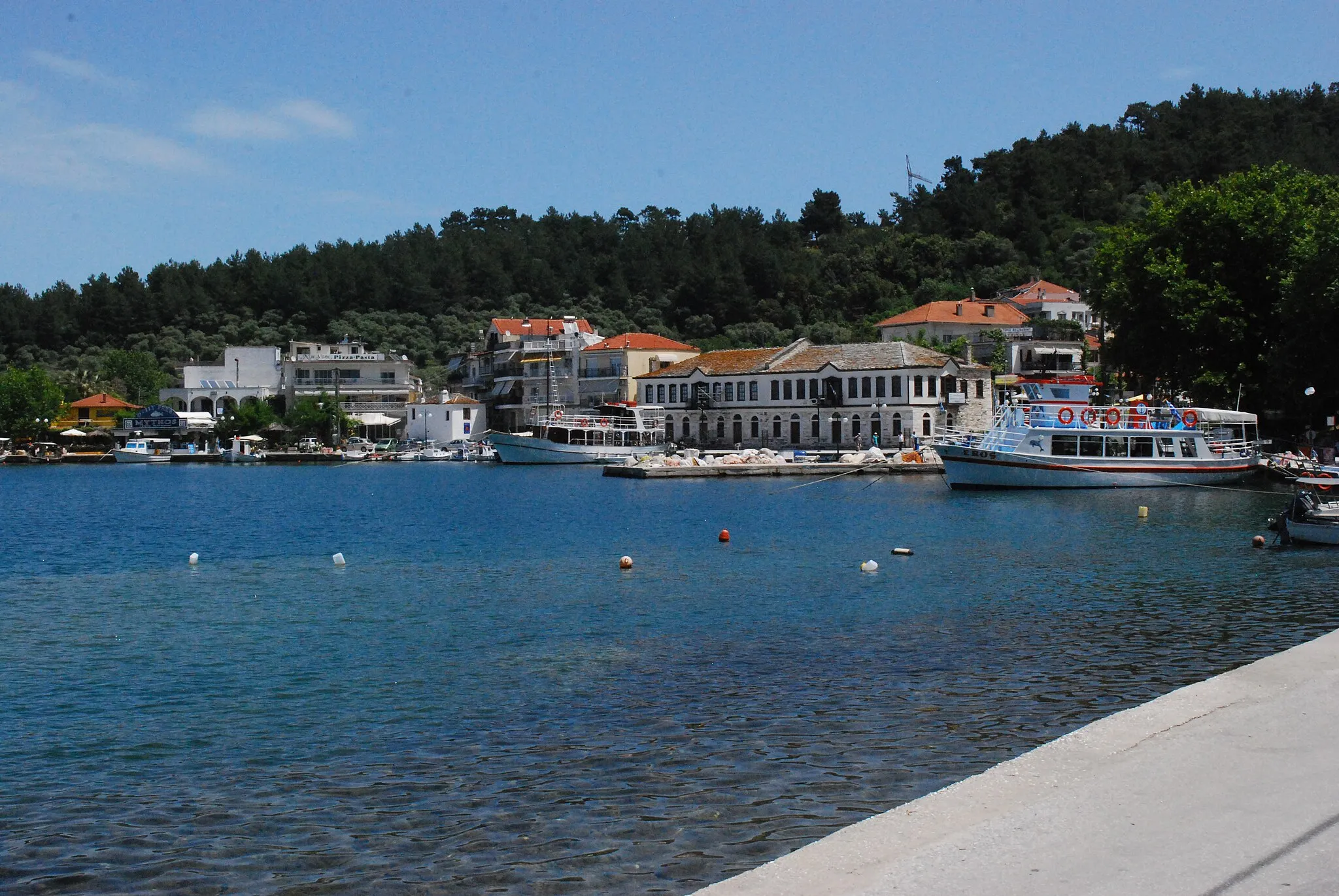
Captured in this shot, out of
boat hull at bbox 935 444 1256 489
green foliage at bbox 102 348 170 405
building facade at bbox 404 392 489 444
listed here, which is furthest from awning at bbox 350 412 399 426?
boat hull at bbox 935 444 1256 489

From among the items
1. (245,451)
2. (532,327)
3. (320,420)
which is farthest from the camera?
(532,327)

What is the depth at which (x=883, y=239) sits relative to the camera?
136 metres

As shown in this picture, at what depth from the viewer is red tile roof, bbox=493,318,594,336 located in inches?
4547

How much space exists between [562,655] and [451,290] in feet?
417

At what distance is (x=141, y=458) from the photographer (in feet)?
327

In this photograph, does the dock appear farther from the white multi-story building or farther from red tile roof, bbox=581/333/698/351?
the white multi-story building

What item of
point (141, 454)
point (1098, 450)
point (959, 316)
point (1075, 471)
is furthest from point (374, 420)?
point (1098, 450)

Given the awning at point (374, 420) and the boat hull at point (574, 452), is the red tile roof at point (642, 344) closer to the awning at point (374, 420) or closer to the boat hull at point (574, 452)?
the boat hull at point (574, 452)

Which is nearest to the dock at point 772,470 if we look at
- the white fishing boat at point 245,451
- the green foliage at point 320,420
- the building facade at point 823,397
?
the building facade at point 823,397

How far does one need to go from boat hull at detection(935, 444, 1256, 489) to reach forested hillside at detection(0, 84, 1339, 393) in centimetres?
6556

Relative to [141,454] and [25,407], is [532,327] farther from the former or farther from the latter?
[25,407]

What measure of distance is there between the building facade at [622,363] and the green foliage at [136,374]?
141ft

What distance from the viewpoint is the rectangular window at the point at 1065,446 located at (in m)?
51.7

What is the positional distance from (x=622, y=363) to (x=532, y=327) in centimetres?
2094
